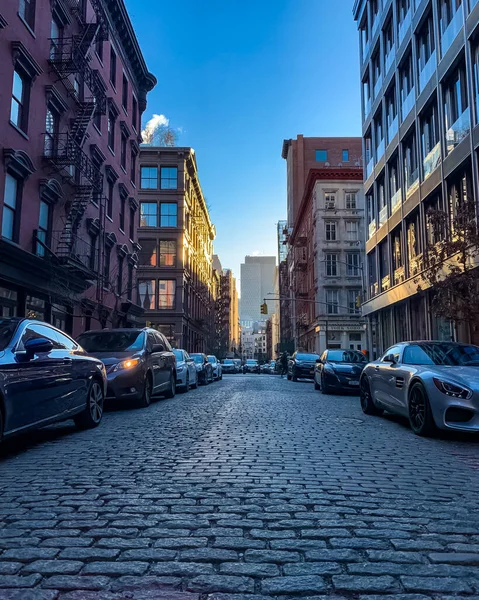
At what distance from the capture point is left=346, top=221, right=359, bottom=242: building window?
55156 mm

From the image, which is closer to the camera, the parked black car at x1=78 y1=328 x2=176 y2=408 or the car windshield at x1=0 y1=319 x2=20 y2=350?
the car windshield at x1=0 y1=319 x2=20 y2=350

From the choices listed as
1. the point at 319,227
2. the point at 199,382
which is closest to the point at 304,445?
the point at 199,382

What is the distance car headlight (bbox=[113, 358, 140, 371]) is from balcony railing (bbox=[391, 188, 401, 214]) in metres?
18.0

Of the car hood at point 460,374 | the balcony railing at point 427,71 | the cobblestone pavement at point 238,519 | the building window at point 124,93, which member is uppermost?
the building window at point 124,93

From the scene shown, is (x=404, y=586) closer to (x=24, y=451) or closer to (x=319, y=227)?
(x=24, y=451)

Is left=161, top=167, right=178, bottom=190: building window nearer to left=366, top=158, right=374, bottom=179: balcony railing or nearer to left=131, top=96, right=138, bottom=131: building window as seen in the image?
left=131, top=96, right=138, bottom=131: building window

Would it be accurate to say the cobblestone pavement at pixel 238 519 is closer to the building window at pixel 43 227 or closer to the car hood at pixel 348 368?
the car hood at pixel 348 368

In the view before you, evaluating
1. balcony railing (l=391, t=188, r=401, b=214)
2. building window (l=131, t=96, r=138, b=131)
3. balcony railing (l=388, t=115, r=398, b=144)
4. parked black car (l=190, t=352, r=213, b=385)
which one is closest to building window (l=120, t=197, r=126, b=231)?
building window (l=131, t=96, r=138, b=131)

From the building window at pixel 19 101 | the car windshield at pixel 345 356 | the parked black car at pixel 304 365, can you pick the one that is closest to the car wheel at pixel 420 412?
the car windshield at pixel 345 356

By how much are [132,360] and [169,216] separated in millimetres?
41862

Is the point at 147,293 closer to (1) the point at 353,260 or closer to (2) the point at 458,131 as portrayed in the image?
(1) the point at 353,260

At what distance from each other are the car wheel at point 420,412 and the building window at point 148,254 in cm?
4476

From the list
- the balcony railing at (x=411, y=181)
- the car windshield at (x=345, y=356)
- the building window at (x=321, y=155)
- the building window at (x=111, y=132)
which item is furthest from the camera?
the building window at (x=321, y=155)

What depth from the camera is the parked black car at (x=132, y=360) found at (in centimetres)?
1105
